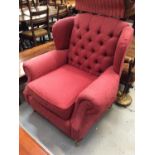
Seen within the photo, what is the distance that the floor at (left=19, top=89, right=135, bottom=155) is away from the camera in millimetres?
1576

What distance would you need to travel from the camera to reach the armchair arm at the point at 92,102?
134 cm

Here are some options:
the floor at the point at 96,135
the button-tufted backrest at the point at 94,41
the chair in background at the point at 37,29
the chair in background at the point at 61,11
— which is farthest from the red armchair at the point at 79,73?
the chair in background at the point at 61,11

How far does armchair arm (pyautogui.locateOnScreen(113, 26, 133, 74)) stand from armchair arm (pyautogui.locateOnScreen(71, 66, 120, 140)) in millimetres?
90

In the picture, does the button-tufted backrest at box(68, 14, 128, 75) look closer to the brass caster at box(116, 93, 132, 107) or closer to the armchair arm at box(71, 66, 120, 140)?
the armchair arm at box(71, 66, 120, 140)

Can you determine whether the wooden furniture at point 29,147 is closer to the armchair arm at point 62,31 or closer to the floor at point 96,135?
the floor at point 96,135

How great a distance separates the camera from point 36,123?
6.02 feet

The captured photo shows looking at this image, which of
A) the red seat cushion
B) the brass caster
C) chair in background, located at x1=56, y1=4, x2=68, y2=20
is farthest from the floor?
chair in background, located at x1=56, y1=4, x2=68, y2=20

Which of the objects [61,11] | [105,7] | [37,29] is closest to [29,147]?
[105,7]

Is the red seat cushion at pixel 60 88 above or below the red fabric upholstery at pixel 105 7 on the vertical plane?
below

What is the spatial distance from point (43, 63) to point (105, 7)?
0.84 metres
